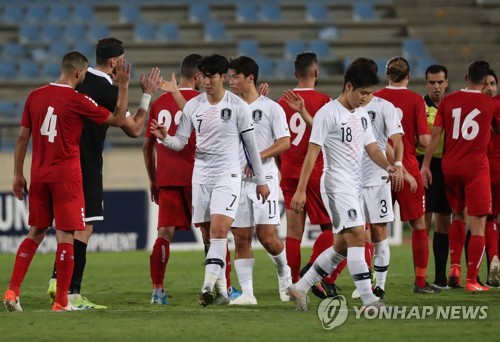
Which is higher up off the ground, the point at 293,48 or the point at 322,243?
the point at 293,48

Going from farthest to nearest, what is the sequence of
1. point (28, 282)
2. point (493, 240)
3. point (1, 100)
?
point (1, 100) → point (28, 282) → point (493, 240)

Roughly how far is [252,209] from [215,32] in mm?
16059

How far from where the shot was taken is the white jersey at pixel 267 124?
10.1 metres

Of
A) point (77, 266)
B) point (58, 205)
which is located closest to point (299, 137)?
point (77, 266)

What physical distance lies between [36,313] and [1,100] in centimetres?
1515

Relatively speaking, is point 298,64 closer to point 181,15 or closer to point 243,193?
point 243,193

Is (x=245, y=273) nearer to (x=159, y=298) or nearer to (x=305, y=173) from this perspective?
(x=159, y=298)

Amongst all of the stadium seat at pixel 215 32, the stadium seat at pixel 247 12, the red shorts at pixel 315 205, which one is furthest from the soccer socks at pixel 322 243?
the stadium seat at pixel 247 12

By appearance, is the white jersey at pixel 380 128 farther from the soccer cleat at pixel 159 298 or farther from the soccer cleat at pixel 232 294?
the soccer cleat at pixel 159 298

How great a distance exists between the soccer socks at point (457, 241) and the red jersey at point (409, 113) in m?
1.09

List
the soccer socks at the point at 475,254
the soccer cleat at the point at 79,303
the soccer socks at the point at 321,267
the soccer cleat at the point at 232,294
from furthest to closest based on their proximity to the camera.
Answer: the soccer socks at the point at 475,254, the soccer cleat at the point at 232,294, the soccer cleat at the point at 79,303, the soccer socks at the point at 321,267

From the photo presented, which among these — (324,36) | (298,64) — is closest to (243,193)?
(298,64)

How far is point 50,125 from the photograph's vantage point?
9.06 meters

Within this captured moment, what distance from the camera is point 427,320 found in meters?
8.27
